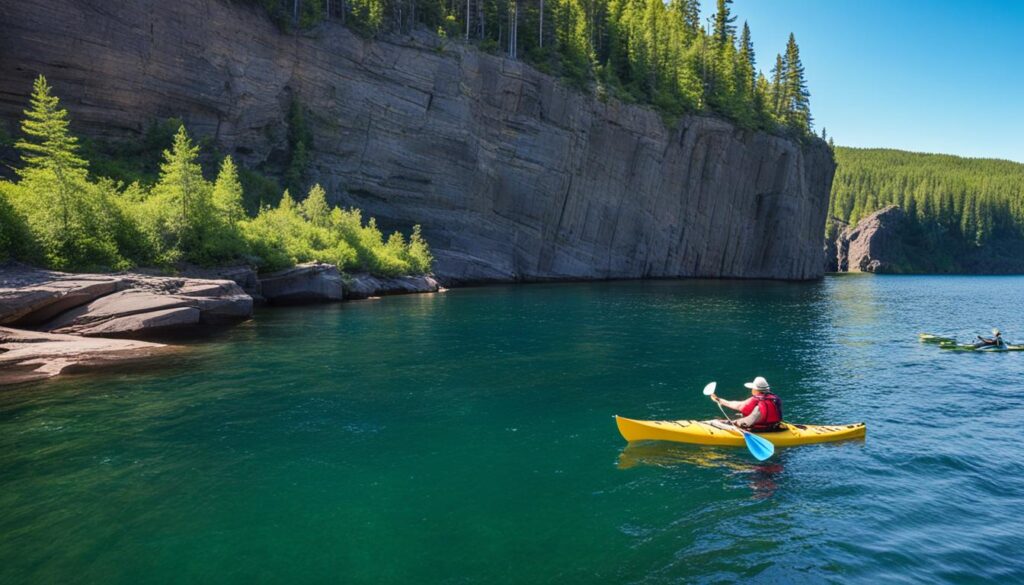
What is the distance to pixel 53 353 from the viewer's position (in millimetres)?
21375

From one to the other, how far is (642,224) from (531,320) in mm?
49008

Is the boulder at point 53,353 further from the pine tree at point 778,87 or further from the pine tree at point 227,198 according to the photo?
the pine tree at point 778,87

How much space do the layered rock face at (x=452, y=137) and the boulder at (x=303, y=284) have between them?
17351mm

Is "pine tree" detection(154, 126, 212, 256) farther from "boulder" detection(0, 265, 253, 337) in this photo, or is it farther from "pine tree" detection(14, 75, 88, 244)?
"boulder" detection(0, 265, 253, 337)

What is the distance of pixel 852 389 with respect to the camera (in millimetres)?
21250

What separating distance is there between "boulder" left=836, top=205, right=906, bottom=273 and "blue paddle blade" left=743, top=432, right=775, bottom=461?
158069 millimetres

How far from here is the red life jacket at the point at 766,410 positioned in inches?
595

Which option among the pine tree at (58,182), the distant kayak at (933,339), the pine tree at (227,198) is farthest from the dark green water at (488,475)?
the pine tree at (227,198)

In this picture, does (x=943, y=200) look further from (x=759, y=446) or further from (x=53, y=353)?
(x=53, y=353)

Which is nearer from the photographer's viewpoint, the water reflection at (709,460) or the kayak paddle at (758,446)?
the water reflection at (709,460)

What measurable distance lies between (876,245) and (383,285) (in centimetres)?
14265

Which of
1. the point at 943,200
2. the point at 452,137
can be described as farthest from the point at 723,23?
the point at 943,200

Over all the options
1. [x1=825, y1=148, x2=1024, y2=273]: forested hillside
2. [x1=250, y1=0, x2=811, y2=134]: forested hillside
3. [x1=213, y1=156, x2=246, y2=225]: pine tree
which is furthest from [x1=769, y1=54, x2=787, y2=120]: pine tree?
[x1=213, y1=156, x2=246, y2=225]: pine tree

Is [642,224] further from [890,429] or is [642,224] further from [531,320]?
[890,429]
